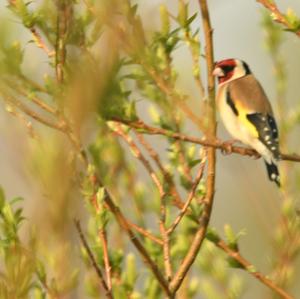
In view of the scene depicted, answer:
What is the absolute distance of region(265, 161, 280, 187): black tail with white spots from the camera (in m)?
3.06

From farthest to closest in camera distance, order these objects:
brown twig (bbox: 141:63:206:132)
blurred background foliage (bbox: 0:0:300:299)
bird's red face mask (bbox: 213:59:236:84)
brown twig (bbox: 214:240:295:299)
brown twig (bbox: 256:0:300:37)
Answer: bird's red face mask (bbox: 213:59:236:84) < brown twig (bbox: 214:240:295:299) < brown twig (bbox: 256:0:300:37) < brown twig (bbox: 141:63:206:132) < blurred background foliage (bbox: 0:0:300:299)

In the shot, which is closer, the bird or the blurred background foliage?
the blurred background foliage

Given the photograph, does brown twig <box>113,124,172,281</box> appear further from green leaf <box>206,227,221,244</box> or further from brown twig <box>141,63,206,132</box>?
green leaf <box>206,227,221,244</box>

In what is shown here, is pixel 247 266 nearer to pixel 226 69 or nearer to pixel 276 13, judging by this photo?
pixel 276 13

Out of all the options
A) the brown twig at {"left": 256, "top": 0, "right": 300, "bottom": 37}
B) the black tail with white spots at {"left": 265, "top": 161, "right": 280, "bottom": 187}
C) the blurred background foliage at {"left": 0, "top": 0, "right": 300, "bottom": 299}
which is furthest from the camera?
the black tail with white spots at {"left": 265, "top": 161, "right": 280, "bottom": 187}

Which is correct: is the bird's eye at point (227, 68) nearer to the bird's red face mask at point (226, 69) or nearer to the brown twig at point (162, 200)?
the bird's red face mask at point (226, 69)

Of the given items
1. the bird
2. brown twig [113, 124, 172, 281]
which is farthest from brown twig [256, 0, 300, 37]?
the bird

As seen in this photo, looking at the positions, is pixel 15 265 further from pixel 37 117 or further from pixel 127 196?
pixel 127 196

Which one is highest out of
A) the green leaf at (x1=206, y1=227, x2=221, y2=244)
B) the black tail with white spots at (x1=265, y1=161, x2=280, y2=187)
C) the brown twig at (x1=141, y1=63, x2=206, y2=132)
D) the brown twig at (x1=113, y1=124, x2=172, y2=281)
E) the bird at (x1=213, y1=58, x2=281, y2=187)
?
the brown twig at (x1=141, y1=63, x2=206, y2=132)

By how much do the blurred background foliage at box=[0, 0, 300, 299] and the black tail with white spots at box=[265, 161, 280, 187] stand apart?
0.04 metres

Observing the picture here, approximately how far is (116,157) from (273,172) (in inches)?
25.3

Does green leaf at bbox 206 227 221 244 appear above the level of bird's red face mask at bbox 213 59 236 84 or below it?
above

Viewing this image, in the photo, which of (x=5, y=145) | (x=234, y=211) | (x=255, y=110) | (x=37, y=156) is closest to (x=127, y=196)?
(x=234, y=211)

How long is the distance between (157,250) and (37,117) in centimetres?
122
